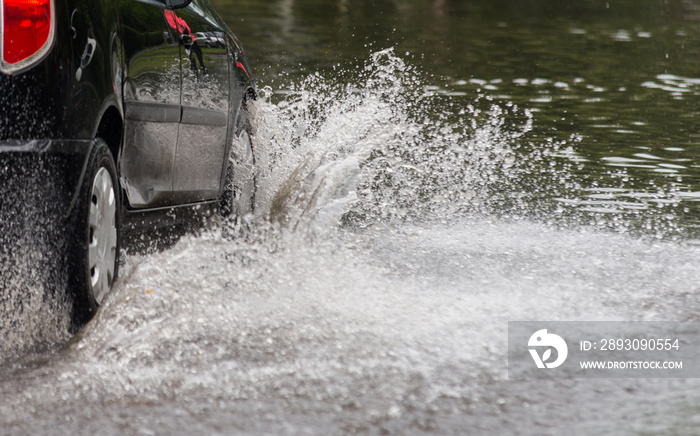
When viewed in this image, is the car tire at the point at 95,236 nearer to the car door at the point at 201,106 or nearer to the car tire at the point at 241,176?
the car door at the point at 201,106

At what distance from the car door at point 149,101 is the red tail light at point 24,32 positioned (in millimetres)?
614

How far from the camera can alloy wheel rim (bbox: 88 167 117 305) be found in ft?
13.2

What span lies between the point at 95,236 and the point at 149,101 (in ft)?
2.58

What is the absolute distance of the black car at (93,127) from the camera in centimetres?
364

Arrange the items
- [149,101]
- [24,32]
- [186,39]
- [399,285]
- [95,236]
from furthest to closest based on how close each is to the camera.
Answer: [186,39], [399,285], [149,101], [95,236], [24,32]

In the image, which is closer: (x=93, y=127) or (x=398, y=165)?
(x=93, y=127)

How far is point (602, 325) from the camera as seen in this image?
14.3 ft

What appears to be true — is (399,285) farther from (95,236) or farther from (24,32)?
(24,32)

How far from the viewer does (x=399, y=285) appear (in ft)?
16.3

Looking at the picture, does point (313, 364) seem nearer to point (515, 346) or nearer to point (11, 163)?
point (515, 346)

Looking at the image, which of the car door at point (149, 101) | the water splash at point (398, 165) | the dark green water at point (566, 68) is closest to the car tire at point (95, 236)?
the car door at point (149, 101)

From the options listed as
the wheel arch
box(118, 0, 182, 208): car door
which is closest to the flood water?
box(118, 0, 182, 208): car door

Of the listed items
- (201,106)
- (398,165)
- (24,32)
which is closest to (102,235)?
(24,32)

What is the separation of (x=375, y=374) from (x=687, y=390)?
3.30 feet
